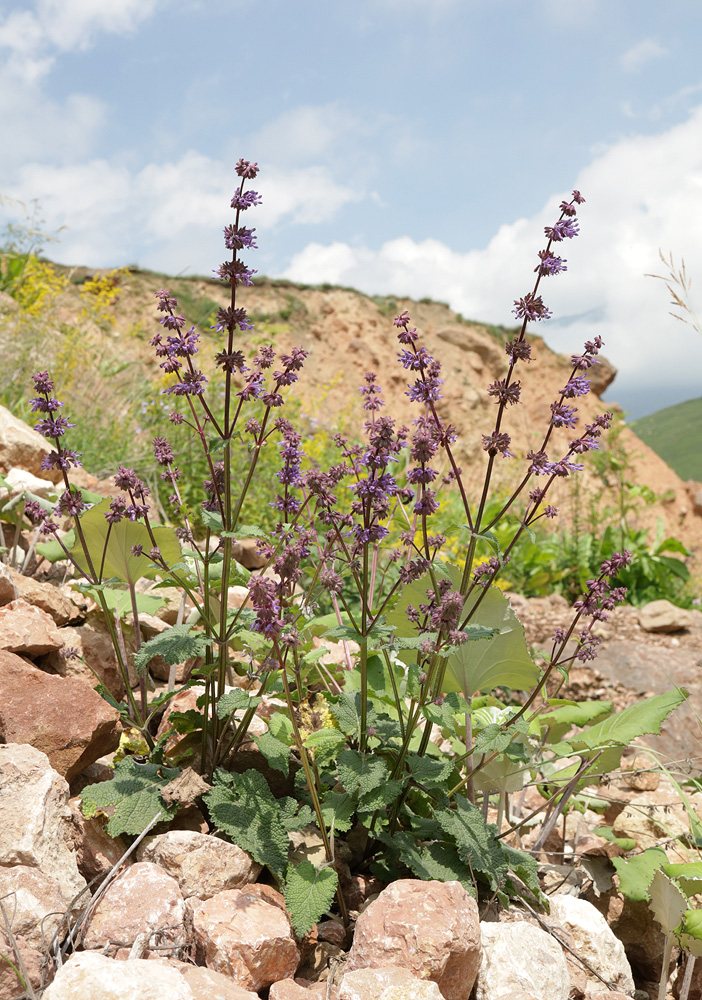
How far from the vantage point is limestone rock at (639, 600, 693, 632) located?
20.9ft

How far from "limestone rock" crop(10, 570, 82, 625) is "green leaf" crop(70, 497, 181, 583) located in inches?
14.2

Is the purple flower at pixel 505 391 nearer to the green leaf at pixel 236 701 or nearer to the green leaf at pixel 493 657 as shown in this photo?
the green leaf at pixel 493 657

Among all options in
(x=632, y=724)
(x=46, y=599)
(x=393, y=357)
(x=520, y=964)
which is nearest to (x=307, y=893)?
(x=520, y=964)

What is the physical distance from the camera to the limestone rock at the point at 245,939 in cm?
177

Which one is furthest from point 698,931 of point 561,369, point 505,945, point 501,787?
point 561,369

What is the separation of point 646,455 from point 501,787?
59.6ft

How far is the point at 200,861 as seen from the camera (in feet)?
Answer: 6.56

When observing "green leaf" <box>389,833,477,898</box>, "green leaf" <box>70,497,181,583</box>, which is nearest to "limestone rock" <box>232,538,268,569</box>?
"green leaf" <box>70,497,181,583</box>

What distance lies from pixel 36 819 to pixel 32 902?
23 centimetres

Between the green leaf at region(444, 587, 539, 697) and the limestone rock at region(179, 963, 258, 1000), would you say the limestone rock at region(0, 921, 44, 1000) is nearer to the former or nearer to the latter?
the limestone rock at region(179, 963, 258, 1000)

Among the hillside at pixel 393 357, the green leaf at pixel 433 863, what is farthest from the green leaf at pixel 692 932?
the hillside at pixel 393 357

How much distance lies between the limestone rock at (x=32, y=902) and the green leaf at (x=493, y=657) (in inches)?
53.8

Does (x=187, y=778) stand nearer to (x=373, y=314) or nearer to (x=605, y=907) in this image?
(x=605, y=907)

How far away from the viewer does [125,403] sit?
24.1ft
